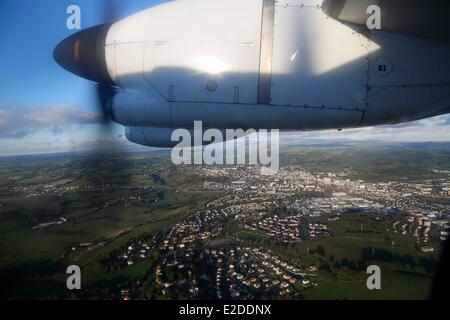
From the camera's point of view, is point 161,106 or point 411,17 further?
point 161,106

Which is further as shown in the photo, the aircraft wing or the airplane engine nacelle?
the airplane engine nacelle

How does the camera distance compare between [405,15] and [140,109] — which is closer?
[405,15]

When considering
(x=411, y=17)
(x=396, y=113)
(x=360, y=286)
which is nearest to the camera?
(x=411, y=17)

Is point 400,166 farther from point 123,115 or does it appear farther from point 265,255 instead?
point 123,115

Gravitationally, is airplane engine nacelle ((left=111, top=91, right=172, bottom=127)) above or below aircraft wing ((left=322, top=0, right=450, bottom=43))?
below

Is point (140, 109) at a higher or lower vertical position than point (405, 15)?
lower

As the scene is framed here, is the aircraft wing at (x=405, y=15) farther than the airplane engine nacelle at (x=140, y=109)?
No

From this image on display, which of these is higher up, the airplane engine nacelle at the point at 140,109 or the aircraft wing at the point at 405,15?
the aircraft wing at the point at 405,15
